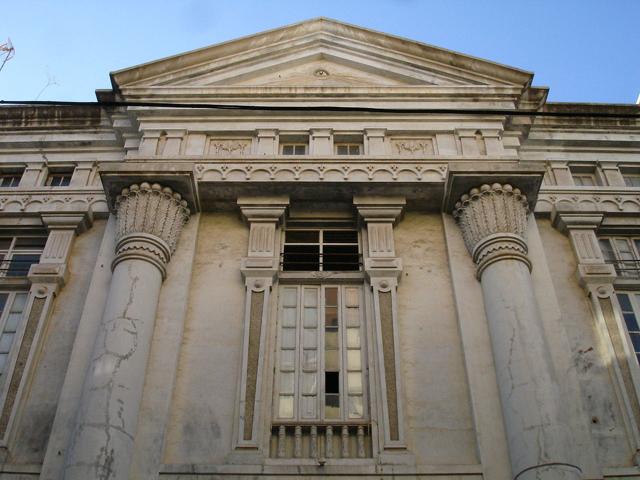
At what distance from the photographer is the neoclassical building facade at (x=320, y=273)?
12.0 m

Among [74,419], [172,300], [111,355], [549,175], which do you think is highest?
[549,175]

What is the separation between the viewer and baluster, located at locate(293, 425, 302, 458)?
12109 mm

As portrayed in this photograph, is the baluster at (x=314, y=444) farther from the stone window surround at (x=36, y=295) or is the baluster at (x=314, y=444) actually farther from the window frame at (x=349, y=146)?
the window frame at (x=349, y=146)

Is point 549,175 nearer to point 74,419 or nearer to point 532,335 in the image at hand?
Result: point 532,335

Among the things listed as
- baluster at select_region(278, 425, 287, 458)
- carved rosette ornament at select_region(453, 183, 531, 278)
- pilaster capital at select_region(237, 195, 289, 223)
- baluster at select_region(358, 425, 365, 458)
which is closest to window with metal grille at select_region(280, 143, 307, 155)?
pilaster capital at select_region(237, 195, 289, 223)

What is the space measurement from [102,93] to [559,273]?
11.6 m

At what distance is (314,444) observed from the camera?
1217 cm

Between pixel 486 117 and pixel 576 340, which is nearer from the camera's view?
pixel 576 340

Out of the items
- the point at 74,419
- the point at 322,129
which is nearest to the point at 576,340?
the point at 322,129

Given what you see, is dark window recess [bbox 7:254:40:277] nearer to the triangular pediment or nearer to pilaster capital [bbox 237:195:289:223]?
pilaster capital [bbox 237:195:289:223]

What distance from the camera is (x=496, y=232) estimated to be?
572 inches

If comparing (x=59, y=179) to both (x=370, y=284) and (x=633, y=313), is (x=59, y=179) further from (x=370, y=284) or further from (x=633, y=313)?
(x=633, y=313)

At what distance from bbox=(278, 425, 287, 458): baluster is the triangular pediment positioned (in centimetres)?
886

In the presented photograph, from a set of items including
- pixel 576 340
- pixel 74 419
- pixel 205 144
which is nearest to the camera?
pixel 74 419
